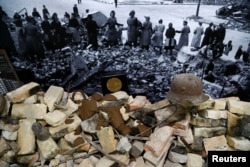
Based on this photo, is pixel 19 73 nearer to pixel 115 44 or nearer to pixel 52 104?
pixel 52 104

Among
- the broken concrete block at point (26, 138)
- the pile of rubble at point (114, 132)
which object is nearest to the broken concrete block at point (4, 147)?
the pile of rubble at point (114, 132)

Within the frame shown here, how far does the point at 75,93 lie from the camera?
9.19 ft

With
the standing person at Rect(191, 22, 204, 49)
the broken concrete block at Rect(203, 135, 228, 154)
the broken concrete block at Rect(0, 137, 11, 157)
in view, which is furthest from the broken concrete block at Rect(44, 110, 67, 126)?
the standing person at Rect(191, 22, 204, 49)

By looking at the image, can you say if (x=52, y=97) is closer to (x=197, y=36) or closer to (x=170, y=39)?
(x=170, y=39)

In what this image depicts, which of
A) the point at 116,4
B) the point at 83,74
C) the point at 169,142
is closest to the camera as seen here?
the point at 169,142

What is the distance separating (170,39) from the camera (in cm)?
268

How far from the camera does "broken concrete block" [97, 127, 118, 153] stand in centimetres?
226

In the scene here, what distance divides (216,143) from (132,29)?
1.63 meters

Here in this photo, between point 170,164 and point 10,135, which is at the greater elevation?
point 10,135

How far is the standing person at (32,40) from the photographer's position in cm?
265

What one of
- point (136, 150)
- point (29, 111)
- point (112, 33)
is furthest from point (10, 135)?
point (112, 33)

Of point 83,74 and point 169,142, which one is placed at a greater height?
point 83,74

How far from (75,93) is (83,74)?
0.28 metres

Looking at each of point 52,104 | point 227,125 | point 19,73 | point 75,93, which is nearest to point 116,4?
point 75,93
